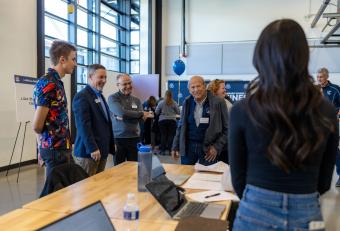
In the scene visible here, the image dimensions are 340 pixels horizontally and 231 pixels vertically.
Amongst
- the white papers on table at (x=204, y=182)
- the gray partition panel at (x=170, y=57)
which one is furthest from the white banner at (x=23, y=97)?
the gray partition panel at (x=170, y=57)

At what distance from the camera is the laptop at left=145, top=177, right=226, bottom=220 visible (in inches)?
63.1

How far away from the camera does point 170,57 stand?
35.0 ft

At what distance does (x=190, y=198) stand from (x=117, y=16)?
27.4 feet

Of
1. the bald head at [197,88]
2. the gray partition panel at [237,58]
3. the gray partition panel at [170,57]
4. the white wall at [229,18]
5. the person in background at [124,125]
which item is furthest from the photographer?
the gray partition panel at [170,57]

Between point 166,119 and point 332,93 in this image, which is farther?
point 166,119

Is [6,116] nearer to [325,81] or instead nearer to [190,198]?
[190,198]

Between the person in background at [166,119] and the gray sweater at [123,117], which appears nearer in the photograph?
the gray sweater at [123,117]

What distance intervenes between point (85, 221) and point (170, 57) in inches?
386

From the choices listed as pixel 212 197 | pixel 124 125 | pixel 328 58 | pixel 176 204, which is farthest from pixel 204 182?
pixel 328 58

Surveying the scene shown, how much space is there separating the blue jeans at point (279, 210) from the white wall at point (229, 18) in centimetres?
903

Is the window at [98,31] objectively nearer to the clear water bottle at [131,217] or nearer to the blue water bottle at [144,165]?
the blue water bottle at [144,165]

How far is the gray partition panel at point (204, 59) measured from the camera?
1024cm

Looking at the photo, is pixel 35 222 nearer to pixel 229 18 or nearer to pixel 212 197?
pixel 212 197

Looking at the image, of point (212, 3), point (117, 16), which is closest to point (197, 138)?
point (117, 16)
